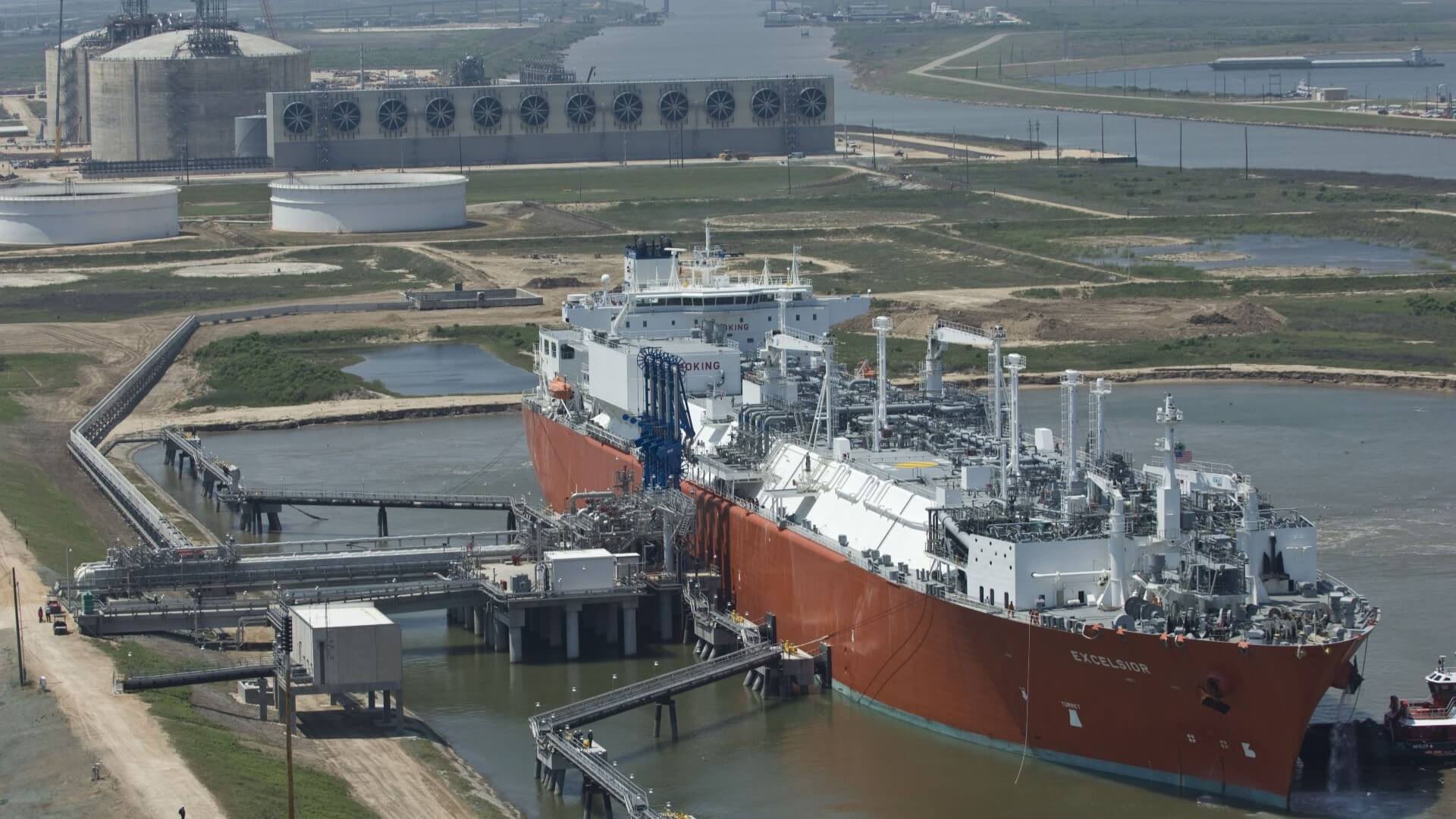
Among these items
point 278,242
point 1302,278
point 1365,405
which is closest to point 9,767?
point 1365,405

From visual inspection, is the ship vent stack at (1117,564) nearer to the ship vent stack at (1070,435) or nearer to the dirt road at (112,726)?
the ship vent stack at (1070,435)

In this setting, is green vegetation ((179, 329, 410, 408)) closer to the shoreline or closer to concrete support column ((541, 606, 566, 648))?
the shoreline

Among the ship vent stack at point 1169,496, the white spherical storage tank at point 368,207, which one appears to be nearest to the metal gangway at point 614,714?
the ship vent stack at point 1169,496

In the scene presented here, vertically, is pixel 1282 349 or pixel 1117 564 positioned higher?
pixel 1117 564

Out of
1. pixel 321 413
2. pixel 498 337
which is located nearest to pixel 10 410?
pixel 321 413

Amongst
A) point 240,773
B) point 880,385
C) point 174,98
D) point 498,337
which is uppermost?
point 174,98

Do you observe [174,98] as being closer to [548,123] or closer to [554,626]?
[548,123]
